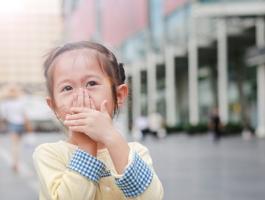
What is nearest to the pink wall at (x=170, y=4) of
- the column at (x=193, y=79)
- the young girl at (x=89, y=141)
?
the column at (x=193, y=79)

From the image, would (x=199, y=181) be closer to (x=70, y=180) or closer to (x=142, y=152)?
(x=142, y=152)

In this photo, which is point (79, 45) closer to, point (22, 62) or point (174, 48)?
point (174, 48)

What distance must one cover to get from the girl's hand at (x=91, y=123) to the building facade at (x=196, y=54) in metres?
25.4

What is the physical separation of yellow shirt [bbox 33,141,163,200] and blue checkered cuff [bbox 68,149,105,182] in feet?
0.04

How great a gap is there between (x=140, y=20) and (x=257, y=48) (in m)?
20.6

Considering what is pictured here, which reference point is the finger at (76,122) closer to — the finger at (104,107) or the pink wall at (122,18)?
the finger at (104,107)

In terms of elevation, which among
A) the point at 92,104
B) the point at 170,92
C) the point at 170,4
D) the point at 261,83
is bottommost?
the point at 170,92

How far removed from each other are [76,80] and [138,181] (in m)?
0.32

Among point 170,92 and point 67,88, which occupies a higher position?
point 67,88

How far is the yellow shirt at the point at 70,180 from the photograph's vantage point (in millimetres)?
1886

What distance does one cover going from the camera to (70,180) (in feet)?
6.20

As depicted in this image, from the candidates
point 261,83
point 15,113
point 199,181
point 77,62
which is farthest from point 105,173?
point 261,83

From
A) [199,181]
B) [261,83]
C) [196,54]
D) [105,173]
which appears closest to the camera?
[105,173]

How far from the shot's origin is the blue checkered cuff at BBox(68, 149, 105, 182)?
1901 mm
